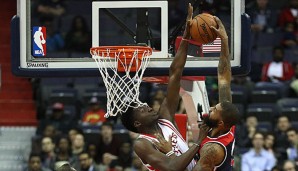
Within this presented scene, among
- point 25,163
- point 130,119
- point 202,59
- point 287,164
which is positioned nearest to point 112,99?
point 130,119

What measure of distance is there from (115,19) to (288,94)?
614 cm

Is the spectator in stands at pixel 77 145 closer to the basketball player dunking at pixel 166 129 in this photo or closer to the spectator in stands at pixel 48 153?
the spectator in stands at pixel 48 153

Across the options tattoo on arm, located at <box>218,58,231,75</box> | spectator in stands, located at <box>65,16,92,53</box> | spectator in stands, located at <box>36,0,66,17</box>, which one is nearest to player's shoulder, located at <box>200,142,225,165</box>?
tattoo on arm, located at <box>218,58,231,75</box>

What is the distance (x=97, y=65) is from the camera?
23.9 ft

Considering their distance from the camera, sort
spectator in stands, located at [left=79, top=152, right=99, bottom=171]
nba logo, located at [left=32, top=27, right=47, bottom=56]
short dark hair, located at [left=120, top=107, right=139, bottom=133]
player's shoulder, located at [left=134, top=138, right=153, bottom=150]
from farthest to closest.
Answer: spectator in stands, located at [left=79, top=152, right=99, bottom=171]
nba logo, located at [left=32, top=27, right=47, bottom=56]
short dark hair, located at [left=120, top=107, right=139, bottom=133]
player's shoulder, located at [left=134, top=138, right=153, bottom=150]

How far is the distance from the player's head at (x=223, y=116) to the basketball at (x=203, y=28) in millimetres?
549

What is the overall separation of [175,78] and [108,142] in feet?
16.4

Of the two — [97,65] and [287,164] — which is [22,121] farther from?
[97,65]

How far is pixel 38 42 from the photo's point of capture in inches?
291

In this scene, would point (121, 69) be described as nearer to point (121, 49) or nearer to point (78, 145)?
point (121, 49)

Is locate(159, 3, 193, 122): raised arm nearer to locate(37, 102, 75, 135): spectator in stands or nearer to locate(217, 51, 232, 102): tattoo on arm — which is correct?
locate(217, 51, 232, 102): tattoo on arm

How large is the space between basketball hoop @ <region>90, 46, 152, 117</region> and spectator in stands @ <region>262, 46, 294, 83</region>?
6.58 meters

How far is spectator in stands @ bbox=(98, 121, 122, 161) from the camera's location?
11.9 metres

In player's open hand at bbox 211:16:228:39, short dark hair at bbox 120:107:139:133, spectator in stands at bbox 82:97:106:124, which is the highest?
player's open hand at bbox 211:16:228:39
